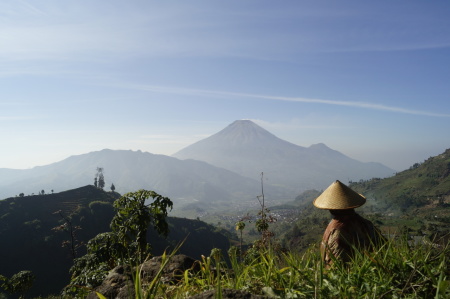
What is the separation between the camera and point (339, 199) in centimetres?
506

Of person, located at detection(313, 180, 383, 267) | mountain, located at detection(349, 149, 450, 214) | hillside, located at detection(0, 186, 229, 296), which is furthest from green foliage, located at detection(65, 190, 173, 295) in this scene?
mountain, located at detection(349, 149, 450, 214)

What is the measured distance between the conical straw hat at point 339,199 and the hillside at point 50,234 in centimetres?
5947

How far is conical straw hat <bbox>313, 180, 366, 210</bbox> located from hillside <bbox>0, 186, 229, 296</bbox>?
59473 mm

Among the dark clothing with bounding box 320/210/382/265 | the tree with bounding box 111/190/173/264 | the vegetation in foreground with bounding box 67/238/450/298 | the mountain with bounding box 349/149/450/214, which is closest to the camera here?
the vegetation in foreground with bounding box 67/238/450/298

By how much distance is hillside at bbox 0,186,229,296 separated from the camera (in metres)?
73.9

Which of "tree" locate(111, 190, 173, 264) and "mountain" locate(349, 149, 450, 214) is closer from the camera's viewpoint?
"tree" locate(111, 190, 173, 264)

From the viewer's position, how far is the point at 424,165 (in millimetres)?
175875

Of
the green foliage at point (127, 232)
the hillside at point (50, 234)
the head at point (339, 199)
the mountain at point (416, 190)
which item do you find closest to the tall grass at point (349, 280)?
the head at point (339, 199)

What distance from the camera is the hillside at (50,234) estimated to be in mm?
73875

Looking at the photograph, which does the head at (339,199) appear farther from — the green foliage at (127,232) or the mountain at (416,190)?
the mountain at (416,190)

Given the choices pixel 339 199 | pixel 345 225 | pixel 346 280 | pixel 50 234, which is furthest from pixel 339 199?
pixel 50 234

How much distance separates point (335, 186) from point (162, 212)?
3842 mm

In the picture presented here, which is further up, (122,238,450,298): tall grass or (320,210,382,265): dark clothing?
(122,238,450,298): tall grass

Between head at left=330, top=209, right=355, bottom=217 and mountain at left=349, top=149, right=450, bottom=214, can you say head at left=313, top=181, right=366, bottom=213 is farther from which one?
mountain at left=349, top=149, right=450, bottom=214
